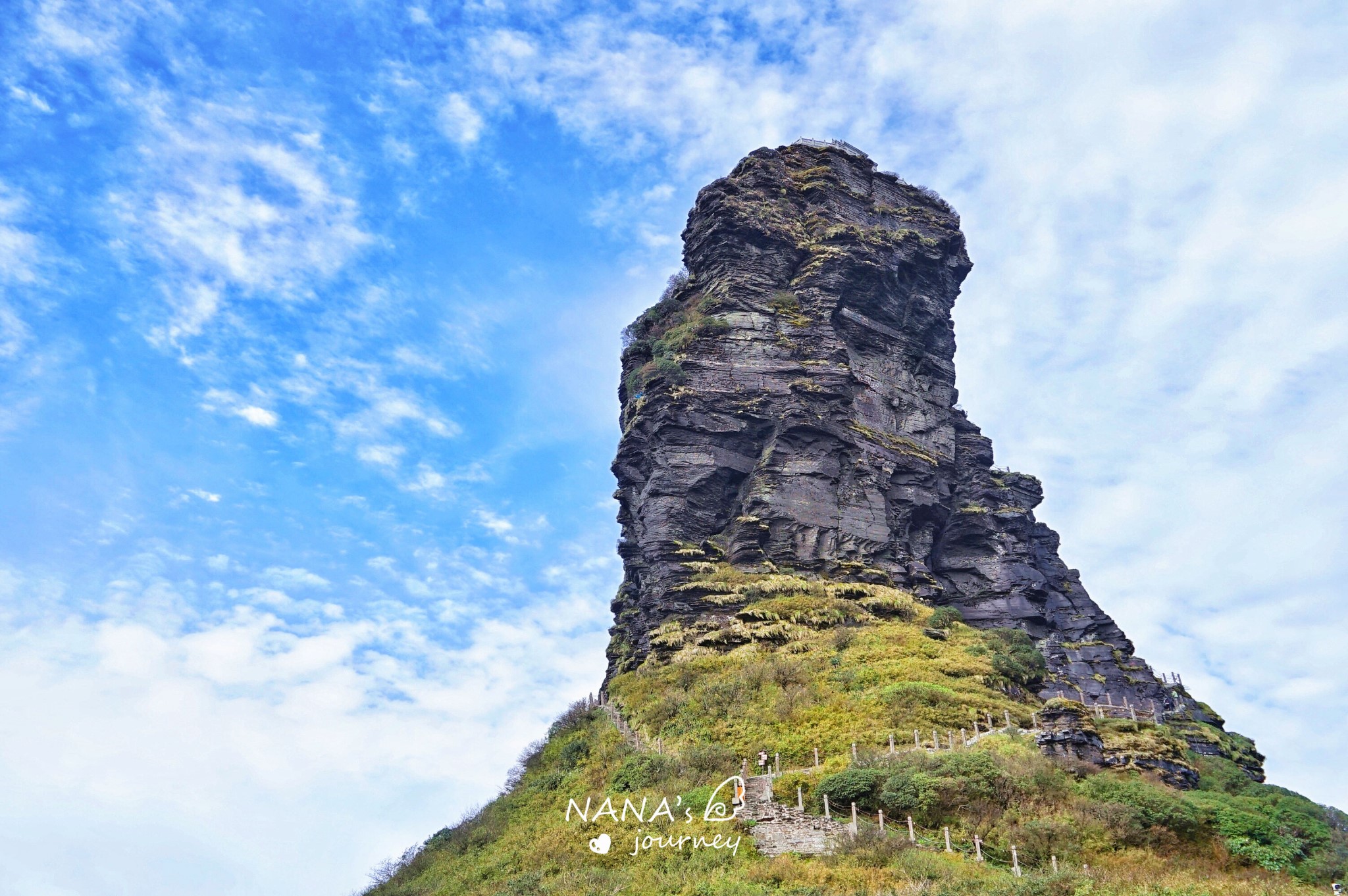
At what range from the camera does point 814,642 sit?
4762cm

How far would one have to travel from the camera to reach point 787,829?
28453 millimetres

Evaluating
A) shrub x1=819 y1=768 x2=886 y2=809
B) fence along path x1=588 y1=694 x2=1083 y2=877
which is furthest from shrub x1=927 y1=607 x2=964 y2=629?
shrub x1=819 y1=768 x2=886 y2=809

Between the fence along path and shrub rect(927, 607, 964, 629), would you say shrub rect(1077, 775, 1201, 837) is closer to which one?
the fence along path

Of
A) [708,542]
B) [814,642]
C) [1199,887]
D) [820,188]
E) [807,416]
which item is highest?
[820,188]

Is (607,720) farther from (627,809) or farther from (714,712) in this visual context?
(627,809)

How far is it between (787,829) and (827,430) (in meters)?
33.9

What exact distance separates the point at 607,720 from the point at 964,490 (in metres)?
34.4

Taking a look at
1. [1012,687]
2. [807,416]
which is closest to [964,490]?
[807,416]

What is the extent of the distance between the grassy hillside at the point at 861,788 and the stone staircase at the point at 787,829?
0.56 m

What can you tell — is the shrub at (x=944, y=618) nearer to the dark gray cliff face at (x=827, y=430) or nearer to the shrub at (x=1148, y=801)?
the dark gray cliff face at (x=827, y=430)

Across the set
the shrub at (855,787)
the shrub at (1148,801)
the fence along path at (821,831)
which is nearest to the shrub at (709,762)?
the fence along path at (821,831)

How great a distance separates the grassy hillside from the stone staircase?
0.56 metres

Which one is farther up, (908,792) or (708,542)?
(708,542)

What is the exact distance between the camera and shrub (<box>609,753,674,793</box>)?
35.8 meters
